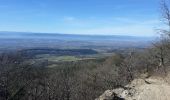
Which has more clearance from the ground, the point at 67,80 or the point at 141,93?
the point at 141,93

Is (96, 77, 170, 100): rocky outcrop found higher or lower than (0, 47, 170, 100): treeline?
higher

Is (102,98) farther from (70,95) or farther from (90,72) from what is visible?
(90,72)

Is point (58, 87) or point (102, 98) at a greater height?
point (102, 98)

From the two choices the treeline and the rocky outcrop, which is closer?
the rocky outcrop

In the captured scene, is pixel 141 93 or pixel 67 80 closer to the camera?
pixel 141 93

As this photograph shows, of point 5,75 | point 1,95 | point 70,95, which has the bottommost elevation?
point 70,95

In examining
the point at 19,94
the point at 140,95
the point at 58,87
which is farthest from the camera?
the point at 58,87

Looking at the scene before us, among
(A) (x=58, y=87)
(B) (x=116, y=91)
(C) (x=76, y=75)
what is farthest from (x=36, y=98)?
(B) (x=116, y=91)

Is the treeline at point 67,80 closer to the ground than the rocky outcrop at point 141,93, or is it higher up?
closer to the ground

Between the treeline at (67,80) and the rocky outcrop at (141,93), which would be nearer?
the rocky outcrop at (141,93)

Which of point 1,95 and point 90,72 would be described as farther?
point 90,72

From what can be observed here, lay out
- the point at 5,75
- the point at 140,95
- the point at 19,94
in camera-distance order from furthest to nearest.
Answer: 1. the point at 19,94
2. the point at 5,75
3. the point at 140,95
